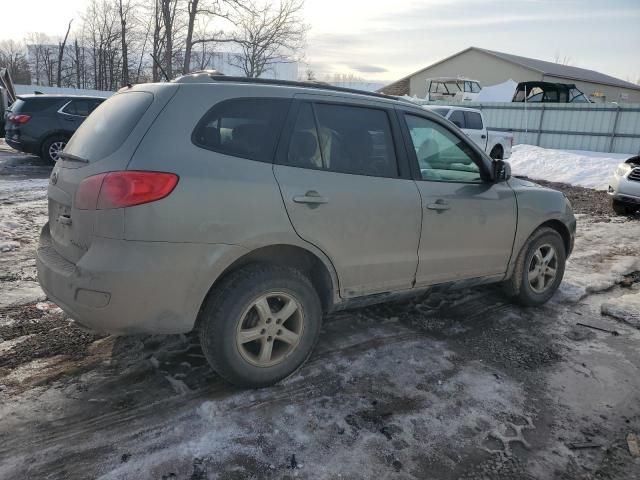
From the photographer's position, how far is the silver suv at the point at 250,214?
2.62m

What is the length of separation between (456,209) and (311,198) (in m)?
1.33

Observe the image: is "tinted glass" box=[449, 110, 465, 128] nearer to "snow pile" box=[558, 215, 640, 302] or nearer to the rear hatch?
"snow pile" box=[558, 215, 640, 302]

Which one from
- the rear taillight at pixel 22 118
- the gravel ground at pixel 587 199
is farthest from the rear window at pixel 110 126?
the rear taillight at pixel 22 118

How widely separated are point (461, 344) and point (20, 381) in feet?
10.1

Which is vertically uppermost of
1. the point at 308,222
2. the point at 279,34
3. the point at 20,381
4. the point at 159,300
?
the point at 279,34

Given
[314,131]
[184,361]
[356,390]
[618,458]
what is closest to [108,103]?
[314,131]

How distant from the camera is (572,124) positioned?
1988 cm

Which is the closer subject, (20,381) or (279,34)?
(20,381)

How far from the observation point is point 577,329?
169 inches

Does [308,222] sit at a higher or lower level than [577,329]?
higher

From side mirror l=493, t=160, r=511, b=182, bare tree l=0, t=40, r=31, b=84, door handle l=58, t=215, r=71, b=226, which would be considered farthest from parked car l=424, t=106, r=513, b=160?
bare tree l=0, t=40, r=31, b=84

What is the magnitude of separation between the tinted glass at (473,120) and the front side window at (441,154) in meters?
12.1

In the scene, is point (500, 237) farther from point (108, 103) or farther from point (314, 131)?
point (108, 103)

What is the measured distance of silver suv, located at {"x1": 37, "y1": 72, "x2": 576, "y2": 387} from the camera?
2.62 metres
